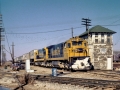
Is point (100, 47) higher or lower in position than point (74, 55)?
higher

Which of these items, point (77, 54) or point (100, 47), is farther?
point (100, 47)

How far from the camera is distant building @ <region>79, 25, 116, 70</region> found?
97.5 feet

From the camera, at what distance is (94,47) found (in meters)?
29.8

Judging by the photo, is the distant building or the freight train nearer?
the freight train

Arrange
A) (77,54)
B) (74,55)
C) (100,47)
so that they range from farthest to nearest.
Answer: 1. (100,47)
2. (77,54)
3. (74,55)

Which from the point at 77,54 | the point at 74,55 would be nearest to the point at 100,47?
the point at 77,54

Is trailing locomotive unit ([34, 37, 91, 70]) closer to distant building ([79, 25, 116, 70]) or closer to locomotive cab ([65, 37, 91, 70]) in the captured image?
locomotive cab ([65, 37, 91, 70])

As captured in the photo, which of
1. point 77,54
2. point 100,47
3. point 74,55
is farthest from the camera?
point 100,47

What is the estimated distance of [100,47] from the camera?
30.1 m

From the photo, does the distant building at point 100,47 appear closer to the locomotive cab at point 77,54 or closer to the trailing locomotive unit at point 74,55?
the trailing locomotive unit at point 74,55

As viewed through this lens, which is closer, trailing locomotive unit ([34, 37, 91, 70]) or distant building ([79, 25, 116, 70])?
trailing locomotive unit ([34, 37, 91, 70])

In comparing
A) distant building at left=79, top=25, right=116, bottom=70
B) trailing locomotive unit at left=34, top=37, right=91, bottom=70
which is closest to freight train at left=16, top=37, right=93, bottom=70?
trailing locomotive unit at left=34, top=37, right=91, bottom=70

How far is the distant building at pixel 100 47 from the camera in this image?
97.5 feet

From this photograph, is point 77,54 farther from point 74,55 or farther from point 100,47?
point 100,47
